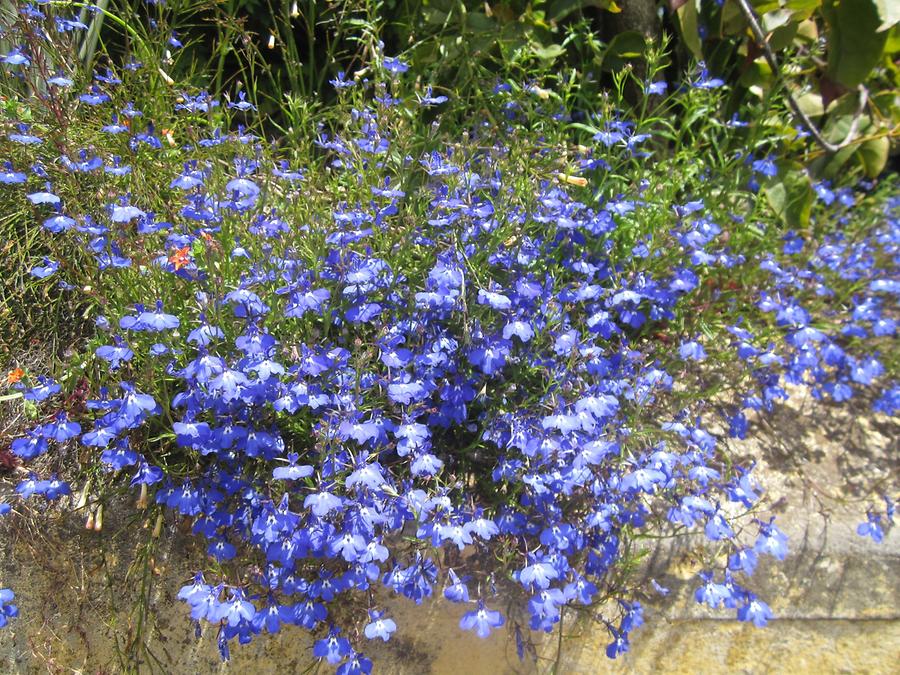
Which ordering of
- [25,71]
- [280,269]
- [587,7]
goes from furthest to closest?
[587,7], [25,71], [280,269]

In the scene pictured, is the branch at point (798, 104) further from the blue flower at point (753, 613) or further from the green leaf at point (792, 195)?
the blue flower at point (753, 613)

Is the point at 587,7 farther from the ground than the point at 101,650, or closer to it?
farther from the ground

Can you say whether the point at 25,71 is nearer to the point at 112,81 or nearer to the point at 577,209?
the point at 112,81

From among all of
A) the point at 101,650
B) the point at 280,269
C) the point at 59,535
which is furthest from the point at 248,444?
the point at 101,650

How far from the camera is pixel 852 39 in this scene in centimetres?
267

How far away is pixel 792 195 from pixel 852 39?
0.56 m

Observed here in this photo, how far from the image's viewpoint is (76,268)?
1718 mm

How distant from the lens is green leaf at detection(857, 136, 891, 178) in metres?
2.91

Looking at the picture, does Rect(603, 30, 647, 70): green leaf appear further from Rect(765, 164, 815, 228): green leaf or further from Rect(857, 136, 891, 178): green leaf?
Rect(857, 136, 891, 178): green leaf

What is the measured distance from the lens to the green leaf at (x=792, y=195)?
8.78 feet

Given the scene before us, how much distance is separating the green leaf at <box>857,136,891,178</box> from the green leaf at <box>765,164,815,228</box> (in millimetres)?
351

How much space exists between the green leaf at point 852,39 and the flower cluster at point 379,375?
1.09 metres

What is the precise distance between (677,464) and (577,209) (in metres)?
0.69

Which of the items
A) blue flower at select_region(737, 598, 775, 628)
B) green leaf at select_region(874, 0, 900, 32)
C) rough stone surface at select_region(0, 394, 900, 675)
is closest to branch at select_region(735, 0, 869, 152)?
green leaf at select_region(874, 0, 900, 32)
